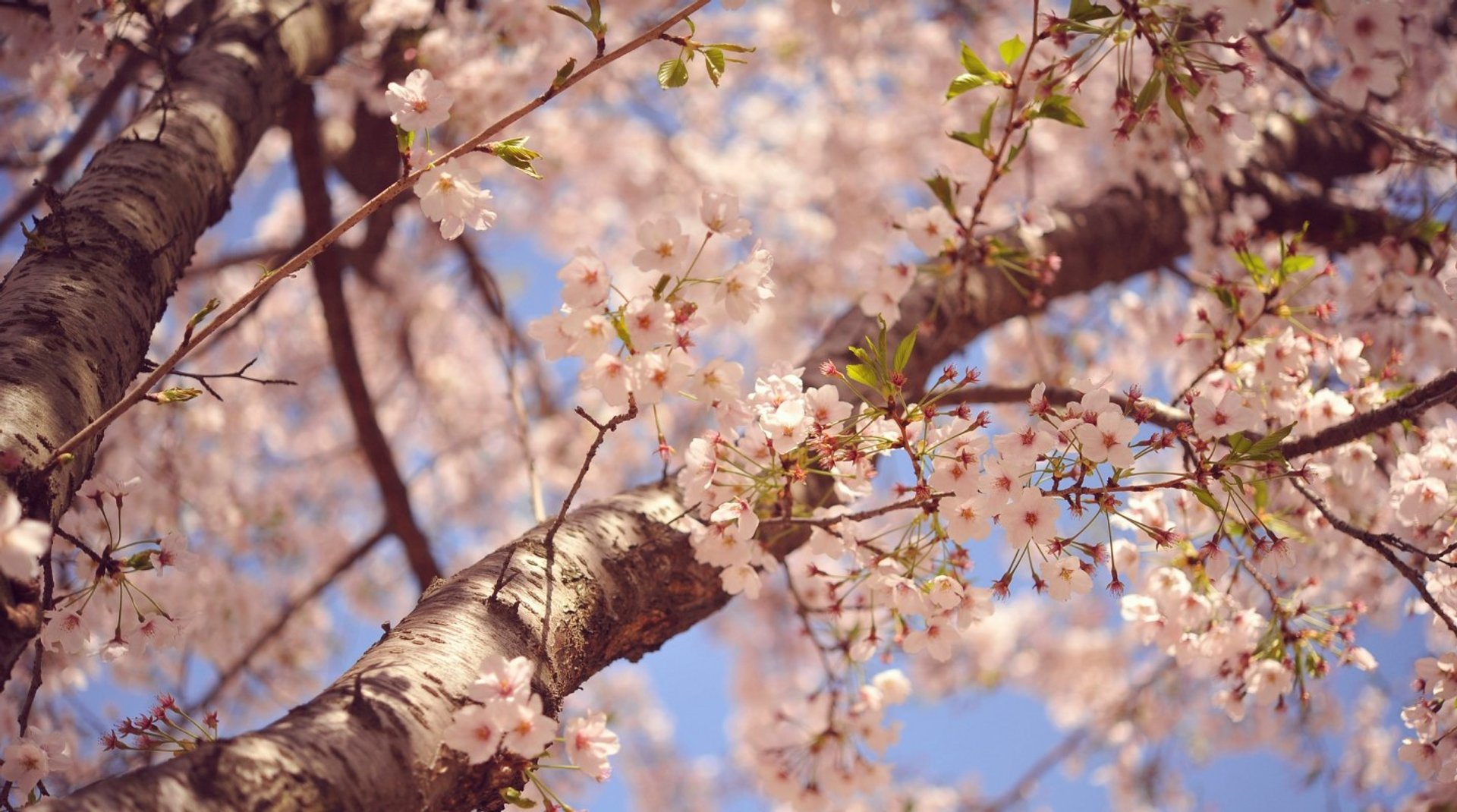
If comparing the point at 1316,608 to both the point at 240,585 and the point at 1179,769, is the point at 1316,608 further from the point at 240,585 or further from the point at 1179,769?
the point at 1179,769

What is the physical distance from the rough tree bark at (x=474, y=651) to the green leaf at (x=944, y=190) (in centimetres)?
42

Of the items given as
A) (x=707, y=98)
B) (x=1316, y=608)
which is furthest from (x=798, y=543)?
(x=707, y=98)

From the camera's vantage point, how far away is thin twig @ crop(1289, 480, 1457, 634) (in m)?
1.31

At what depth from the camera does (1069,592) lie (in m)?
1.33

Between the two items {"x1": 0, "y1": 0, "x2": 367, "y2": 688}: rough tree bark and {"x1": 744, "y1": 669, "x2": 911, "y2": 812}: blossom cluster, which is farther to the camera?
{"x1": 744, "y1": 669, "x2": 911, "y2": 812}: blossom cluster

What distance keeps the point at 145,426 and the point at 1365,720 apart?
760 cm

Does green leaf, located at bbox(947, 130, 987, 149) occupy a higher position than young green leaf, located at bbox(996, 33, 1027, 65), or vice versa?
young green leaf, located at bbox(996, 33, 1027, 65)

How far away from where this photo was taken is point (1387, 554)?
52.7 inches

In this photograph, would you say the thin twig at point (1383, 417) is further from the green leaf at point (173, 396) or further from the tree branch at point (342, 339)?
the tree branch at point (342, 339)

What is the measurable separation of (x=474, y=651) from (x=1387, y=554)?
1358 mm

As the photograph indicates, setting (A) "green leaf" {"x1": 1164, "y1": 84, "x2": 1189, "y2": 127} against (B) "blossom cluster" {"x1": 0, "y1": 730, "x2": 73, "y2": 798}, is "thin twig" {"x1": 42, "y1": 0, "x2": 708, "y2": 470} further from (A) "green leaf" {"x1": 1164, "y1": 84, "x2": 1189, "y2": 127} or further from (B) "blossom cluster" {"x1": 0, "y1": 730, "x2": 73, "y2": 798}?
(A) "green leaf" {"x1": 1164, "y1": 84, "x2": 1189, "y2": 127}

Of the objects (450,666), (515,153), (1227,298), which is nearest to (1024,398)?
(1227,298)

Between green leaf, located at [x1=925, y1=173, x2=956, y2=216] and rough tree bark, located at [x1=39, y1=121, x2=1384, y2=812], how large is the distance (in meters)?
0.42

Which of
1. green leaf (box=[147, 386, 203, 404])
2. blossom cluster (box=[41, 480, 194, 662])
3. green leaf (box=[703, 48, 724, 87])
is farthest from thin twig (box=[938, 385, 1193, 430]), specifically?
blossom cluster (box=[41, 480, 194, 662])
